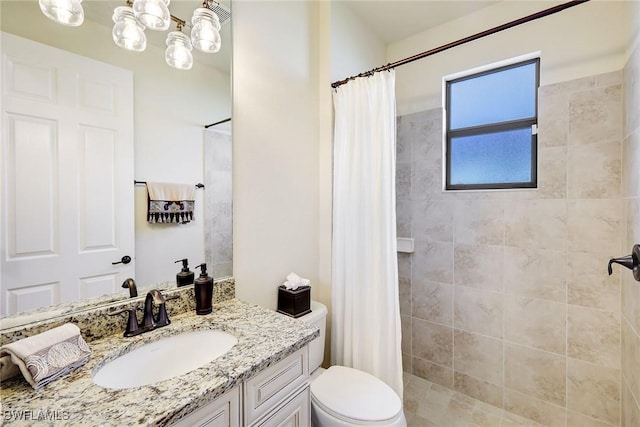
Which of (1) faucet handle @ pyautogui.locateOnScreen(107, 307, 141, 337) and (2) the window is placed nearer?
(1) faucet handle @ pyautogui.locateOnScreen(107, 307, 141, 337)

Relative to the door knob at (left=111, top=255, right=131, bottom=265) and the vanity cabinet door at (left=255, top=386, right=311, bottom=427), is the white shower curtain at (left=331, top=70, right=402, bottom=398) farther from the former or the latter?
the door knob at (left=111, top=255, right=131, bottom=265)

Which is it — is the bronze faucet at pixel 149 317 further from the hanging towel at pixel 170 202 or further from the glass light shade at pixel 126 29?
the glass light shade at pixel 126 29

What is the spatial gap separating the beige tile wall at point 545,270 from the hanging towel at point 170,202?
1.65 metres

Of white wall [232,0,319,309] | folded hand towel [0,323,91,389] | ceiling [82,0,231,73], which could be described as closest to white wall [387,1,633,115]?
white wall [232,0,319,309]

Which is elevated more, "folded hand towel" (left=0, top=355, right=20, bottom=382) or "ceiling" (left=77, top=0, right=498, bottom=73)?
"ceiling" (left=77, top=0, right=498, bottom=73)

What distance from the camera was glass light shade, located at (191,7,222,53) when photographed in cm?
119

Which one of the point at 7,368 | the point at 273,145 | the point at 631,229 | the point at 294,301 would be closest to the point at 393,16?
the point at 273,145

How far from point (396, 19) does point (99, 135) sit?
216 cm

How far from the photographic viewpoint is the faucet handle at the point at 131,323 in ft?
3.30

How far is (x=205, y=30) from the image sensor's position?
47.7 inches

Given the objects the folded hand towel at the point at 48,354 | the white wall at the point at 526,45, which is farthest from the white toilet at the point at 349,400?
the white wall at the point at 526,45

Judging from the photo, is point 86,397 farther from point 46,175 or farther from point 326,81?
point 326,81

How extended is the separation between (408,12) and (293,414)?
8.42 ft

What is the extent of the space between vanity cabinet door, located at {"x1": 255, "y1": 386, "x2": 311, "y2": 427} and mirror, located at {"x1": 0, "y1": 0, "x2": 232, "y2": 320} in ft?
2.18
